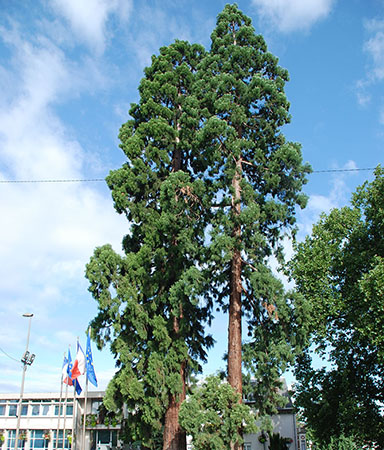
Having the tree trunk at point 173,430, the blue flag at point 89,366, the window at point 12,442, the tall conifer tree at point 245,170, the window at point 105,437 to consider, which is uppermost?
the tall conifer tree at point 245,170

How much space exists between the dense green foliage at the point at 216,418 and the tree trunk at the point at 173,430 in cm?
372

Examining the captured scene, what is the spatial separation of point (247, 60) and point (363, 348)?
12.4m

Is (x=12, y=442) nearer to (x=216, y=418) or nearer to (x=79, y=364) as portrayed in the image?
(x=79, y=364)

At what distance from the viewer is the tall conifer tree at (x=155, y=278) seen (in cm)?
1585

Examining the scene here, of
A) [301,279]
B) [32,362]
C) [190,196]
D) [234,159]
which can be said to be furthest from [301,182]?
[32,362]

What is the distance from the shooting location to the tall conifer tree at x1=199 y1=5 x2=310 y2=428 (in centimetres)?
1424

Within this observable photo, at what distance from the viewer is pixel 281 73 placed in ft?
57.4

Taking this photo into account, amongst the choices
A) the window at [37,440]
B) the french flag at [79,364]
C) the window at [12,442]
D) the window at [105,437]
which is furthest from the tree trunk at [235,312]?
the window at [12,442]

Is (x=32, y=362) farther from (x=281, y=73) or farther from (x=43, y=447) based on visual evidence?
(x=281, y=73)

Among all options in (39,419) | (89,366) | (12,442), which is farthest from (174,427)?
(12,442)

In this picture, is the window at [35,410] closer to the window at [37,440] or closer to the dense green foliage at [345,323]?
the window at [37,440]

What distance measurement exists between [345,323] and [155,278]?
315 inches

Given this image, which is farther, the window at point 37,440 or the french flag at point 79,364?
the window at point 37,440

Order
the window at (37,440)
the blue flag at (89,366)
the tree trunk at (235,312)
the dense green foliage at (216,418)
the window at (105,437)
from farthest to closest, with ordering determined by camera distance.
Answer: the window at (37,440), the window at (105,437), the blue flag at (89,366), the tree trunk at (235,312), the dense green foliage at (216,418)
